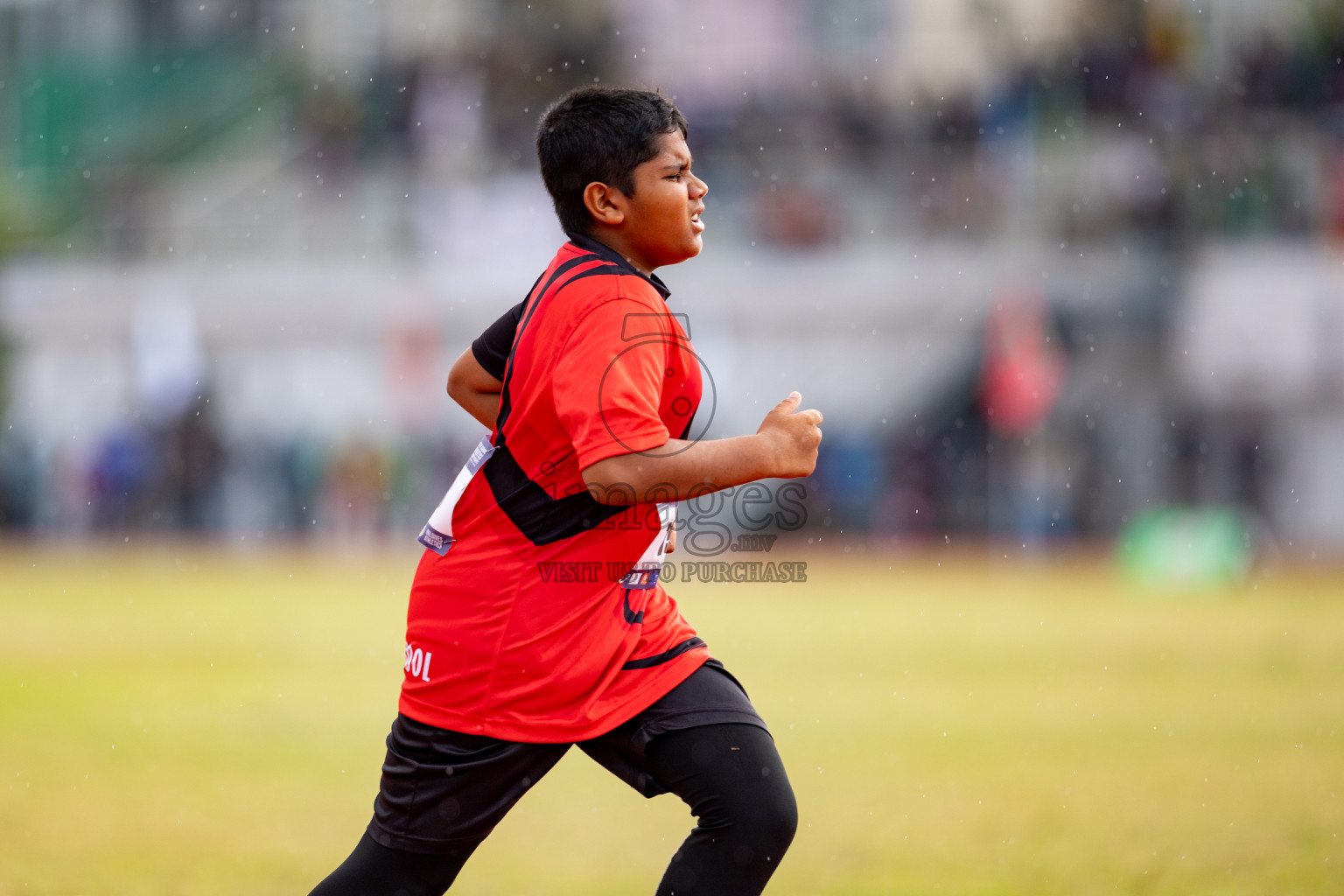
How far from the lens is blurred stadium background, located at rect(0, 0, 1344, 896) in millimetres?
8875

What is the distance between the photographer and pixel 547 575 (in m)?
3.04

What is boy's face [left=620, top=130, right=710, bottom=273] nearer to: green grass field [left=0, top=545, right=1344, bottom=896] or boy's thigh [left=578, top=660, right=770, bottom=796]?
boy's thigh [left=578, top=660, right=770, bottom=796]

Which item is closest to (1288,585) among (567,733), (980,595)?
(980,595)

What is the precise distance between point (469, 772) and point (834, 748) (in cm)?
474

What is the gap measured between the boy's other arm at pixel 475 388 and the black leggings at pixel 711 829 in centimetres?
96

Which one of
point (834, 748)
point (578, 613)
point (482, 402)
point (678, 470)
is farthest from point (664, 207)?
point (834, 748)

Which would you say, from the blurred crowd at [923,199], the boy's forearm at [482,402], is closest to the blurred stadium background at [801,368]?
the blurred crowd at [923,199]

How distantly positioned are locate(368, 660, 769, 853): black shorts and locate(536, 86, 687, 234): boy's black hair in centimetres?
105

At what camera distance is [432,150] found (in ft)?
79.5

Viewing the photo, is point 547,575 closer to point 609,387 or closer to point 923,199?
point 609,387

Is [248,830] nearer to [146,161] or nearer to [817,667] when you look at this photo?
[817,667]

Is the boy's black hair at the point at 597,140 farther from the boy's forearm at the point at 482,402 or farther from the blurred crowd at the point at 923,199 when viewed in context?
the blurred crowd at the point at 923,199

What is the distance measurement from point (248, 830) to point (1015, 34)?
2292 centimetres

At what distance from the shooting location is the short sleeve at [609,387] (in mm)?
2748
